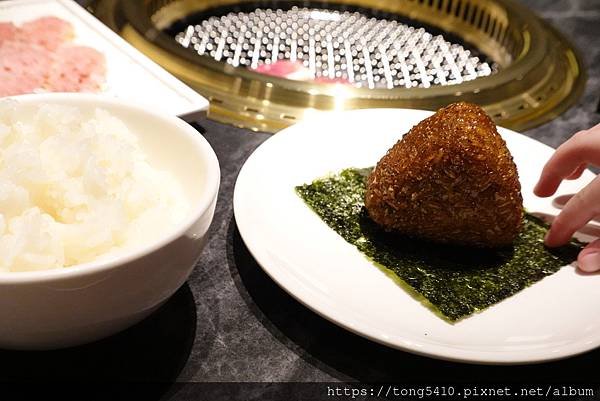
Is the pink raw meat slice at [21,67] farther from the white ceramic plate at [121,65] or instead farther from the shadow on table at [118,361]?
the shadow on table at [118,361]

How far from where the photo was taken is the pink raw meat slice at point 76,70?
1.67m

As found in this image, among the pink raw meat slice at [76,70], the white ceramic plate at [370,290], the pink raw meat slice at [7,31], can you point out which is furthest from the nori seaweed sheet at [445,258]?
the pink raw meat slice at [7,31]

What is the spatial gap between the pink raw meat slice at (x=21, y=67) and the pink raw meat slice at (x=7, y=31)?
0.12ft

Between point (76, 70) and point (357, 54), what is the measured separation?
3.48 feet

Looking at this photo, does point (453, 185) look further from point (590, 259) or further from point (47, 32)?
point (47, 32)

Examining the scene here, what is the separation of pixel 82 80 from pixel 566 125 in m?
1.41

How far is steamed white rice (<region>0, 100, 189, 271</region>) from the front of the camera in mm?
840

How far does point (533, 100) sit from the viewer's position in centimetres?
198

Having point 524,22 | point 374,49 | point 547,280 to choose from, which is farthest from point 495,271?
point 524,22

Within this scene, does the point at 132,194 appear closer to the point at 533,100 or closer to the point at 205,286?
the point at 205,286

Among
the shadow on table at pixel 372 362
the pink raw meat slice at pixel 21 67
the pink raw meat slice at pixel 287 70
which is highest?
the shadow on table at pixel 372 362

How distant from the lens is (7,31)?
191cm

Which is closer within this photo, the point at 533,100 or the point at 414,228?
the point at 414,228

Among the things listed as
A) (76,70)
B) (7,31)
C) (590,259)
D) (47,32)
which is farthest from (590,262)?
(7,31)
